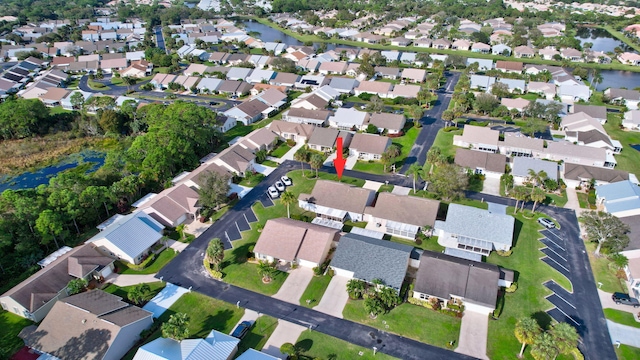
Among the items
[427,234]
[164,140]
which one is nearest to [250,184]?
[164,140]

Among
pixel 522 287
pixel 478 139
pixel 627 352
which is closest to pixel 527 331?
pixel 522 287

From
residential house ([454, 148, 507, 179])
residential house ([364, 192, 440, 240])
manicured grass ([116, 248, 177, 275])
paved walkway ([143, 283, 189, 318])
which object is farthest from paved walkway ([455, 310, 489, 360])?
manicured grass ([116, 248, 177, 275])

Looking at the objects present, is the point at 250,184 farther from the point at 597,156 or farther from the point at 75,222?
the point at 597,156

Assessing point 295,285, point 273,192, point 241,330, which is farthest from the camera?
point 273,192

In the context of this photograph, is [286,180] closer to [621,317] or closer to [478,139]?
[478,139]

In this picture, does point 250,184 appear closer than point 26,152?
Yes

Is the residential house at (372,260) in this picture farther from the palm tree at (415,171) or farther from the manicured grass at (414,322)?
the palm tree at (415,171)

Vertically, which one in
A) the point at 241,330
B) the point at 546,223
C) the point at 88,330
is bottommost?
the point at 546,223
